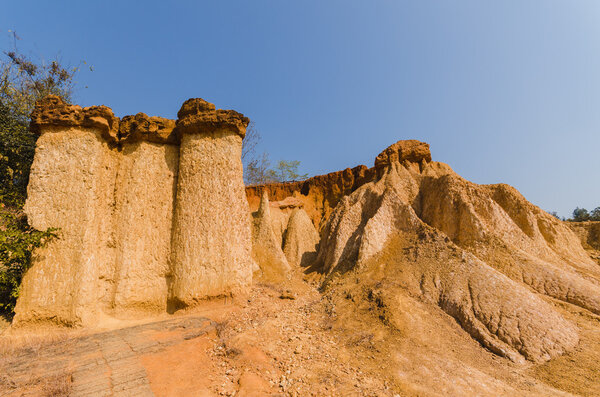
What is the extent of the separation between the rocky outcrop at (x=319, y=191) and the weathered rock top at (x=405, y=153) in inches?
200

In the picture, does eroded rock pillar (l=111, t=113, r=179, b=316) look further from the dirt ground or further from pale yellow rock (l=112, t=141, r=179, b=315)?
the dirt ground

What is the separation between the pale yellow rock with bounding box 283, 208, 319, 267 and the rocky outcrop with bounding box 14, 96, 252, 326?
17.2 ft

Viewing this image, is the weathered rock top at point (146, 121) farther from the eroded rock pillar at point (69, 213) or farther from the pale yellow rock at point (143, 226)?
the pale yellow rock at point (143, 226)

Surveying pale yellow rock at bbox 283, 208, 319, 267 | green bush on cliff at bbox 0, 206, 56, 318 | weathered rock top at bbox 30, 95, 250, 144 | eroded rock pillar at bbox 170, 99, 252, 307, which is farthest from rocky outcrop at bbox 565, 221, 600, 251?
green bush on cliff at bbox 0, 206, 56, 318

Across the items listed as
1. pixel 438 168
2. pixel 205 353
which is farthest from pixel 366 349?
pixel 438 168

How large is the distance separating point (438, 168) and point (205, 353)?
35.3 ft

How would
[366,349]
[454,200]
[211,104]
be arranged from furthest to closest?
[454,200] < [211,104] < [366,349]

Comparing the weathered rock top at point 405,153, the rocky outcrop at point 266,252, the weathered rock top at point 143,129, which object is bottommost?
the rocky outcrop at point 266,252

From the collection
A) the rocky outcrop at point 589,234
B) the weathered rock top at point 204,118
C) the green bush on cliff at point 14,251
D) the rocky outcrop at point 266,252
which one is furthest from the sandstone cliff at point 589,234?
the green bush on cliff at point 14,251

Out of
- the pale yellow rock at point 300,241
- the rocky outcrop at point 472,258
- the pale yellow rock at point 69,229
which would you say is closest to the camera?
the rocky outcrop at point 472,258

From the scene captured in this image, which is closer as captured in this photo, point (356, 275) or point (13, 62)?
point (356, 275)

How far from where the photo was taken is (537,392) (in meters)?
3.19

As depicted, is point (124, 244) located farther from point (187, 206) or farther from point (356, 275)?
point (356, 275)

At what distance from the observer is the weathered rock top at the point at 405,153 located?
36.2ft
